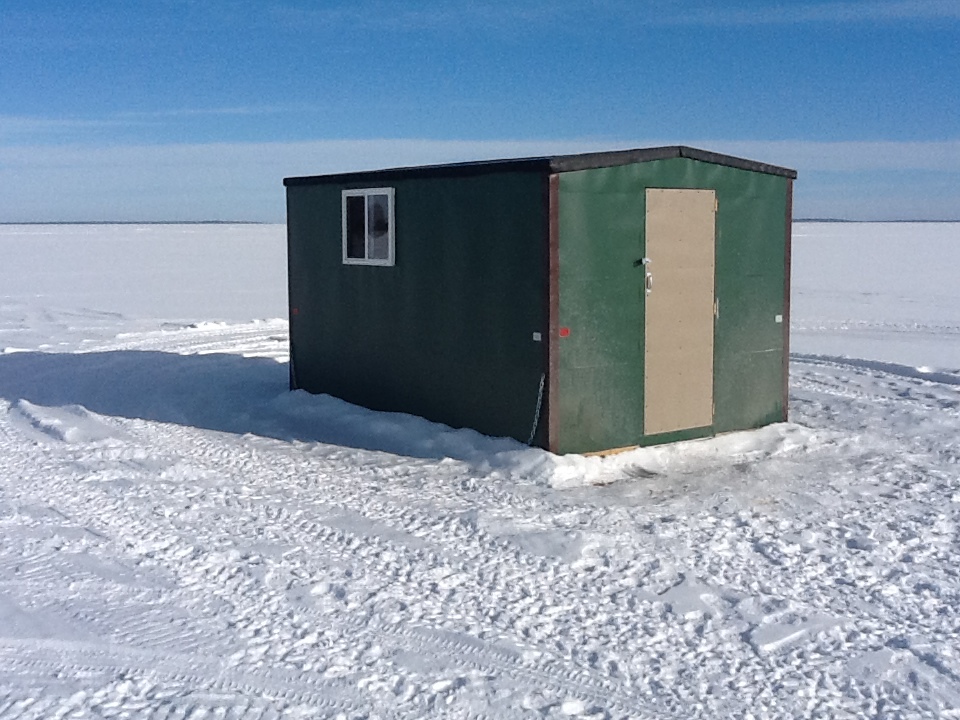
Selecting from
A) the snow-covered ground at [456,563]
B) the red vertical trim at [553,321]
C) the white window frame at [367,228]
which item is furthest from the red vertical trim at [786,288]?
the white window frame at [367,228]

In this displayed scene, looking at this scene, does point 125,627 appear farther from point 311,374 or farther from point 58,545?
point 311,374

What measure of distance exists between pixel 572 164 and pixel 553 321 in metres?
1.15

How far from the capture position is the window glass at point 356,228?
9.64 m

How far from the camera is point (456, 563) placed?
5648mm

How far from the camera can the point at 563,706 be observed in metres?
4.03

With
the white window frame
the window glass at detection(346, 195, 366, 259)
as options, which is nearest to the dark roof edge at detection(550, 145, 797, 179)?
the white window frame

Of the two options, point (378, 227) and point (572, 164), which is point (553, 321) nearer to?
point (572, 164)

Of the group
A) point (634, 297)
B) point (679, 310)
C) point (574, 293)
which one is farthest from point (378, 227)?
point (679, 310)

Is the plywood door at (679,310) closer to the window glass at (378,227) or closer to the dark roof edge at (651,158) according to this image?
the dark roof edge at (651,158)

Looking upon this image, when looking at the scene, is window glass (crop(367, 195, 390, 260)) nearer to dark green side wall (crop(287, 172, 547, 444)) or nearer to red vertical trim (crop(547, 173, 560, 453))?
dark green side wall (crop(287, 172, 547, 444))

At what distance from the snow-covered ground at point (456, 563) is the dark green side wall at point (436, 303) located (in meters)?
0.35

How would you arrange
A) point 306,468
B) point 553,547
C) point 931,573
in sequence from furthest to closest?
point 306,468 < point 553,547 < point 931,573

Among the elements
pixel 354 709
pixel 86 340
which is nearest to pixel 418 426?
pixel 354 709

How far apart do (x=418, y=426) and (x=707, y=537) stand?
3.26 metres
